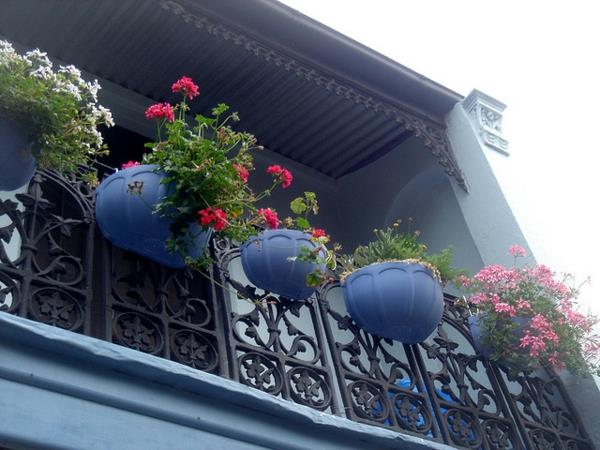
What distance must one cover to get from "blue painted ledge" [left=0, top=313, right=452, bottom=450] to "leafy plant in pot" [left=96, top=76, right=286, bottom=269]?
78 cm

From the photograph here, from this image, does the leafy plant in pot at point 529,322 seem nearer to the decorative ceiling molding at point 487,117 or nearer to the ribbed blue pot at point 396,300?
the ribbed blue pot at point 396,300

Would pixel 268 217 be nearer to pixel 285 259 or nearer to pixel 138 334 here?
pixel 285 259

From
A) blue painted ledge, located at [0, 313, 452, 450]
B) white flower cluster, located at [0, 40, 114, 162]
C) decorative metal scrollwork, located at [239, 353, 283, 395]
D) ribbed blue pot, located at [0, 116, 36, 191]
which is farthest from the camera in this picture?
decorative metal scrollwork, located at [239, 353, 283, 395]

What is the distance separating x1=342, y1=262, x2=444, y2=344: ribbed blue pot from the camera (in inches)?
205

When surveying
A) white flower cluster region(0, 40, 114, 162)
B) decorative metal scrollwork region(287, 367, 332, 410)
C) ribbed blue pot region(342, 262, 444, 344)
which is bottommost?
decorative metal scrollwork region(287, 367, 332, 410)

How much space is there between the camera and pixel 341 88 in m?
6.80

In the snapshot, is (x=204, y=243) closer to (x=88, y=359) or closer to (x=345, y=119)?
(x=88, y=359)

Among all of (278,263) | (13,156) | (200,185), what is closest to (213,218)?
(200,185)

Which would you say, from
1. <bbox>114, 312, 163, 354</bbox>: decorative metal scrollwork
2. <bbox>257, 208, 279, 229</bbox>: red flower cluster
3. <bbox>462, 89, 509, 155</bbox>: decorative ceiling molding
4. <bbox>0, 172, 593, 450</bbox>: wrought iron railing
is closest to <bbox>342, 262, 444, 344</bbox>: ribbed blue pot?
<bbox>0, 172, 593, 450</bbox>: wrought iron railing

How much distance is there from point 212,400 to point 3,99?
165 centimetres

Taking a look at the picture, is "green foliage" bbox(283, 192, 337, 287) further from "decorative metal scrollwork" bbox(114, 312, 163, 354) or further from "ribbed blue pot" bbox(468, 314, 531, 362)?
"ribbed blue pot" bbox(468, 314, 531, 362)

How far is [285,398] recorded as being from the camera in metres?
4.59

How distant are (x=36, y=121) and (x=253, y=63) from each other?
2.93 meters

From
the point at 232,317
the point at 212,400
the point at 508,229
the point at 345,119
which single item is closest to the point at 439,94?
the point at 345,119
